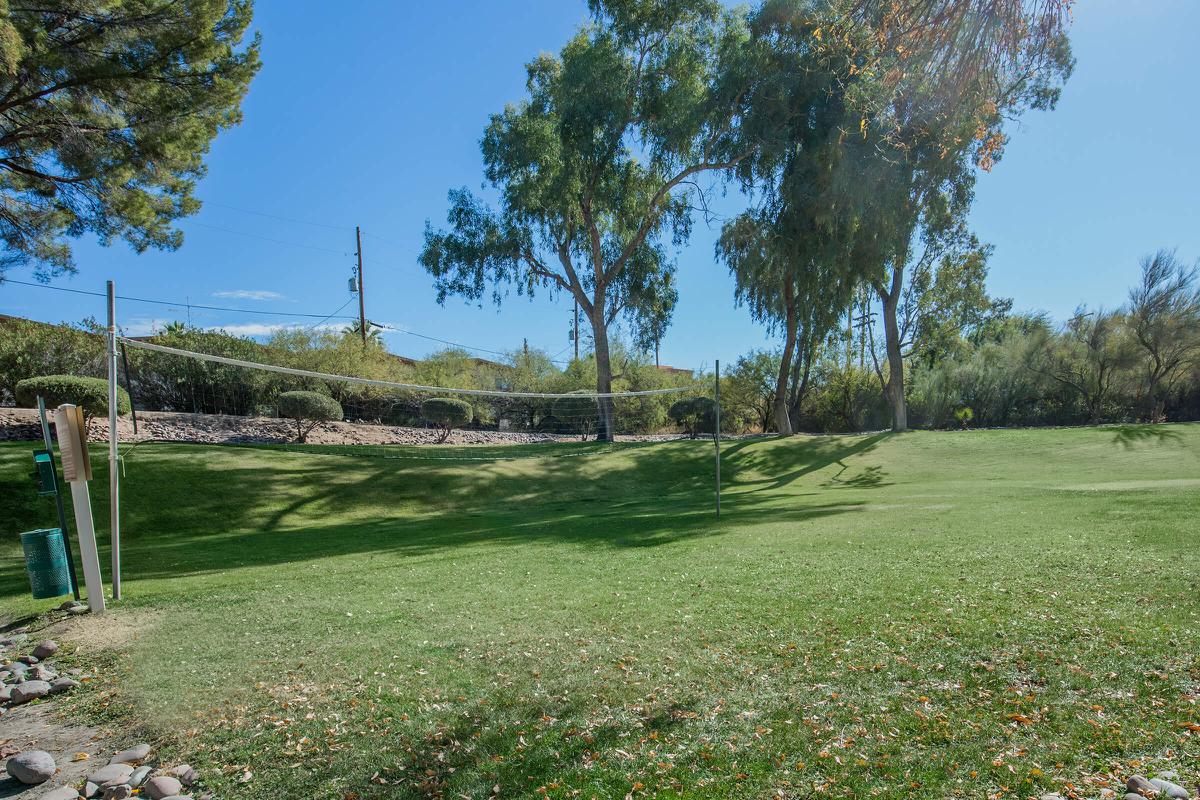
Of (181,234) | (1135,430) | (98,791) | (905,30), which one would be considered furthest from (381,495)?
(1135,430)

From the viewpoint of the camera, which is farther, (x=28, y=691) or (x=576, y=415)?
(x=576, y=415)

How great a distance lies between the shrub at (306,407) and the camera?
18.2 meters

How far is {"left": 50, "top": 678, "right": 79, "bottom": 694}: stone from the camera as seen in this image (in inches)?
169

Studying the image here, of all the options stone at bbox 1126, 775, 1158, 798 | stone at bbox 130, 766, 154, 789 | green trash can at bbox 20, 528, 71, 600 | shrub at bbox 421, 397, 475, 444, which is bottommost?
stone at bbox 1126, 775, 1158, 798

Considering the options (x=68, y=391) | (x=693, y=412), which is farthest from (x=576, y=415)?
(x=68, y=391)

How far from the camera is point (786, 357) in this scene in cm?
2348

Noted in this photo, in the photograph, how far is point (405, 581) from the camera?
22.5 feet

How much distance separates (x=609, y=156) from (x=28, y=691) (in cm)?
2133

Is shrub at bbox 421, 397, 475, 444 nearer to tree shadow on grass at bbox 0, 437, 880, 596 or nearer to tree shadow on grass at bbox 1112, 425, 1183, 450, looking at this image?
tree shadow on grass at bbox 0, 437, 880, 596

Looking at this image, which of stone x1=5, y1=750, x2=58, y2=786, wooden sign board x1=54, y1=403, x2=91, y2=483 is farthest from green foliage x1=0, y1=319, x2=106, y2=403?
stone x1=5, y1=750, x2=58, y2=786

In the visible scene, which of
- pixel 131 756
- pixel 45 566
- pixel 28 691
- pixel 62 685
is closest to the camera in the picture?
pixel 131 756

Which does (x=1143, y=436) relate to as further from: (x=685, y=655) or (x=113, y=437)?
(x=113, y=437)

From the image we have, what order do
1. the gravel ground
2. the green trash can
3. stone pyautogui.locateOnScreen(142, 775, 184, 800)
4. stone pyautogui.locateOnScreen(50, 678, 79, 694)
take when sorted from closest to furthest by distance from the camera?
stone pyautogui.locateOnScreen(142, 775, 184, 800), stone pyautogui.locateOnScreen(50, 678, 79, 694), the green trash can, the gravel ground

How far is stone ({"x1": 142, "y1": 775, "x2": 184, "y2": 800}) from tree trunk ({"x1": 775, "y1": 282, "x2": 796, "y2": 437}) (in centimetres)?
2196
